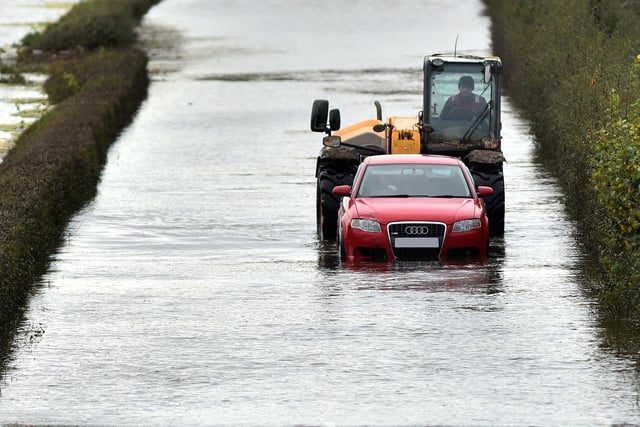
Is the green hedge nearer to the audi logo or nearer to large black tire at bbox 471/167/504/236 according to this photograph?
large black tire at bbox 471/167/504/236

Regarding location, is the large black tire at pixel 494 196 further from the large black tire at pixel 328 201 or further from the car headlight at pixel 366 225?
the car headlight at pixel 366 225

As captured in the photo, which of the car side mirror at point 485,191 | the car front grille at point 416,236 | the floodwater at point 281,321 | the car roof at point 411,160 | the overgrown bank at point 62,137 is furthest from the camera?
the car roof at point 411,160

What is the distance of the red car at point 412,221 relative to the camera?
23406 mm

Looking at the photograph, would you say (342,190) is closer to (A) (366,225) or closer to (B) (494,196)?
(A) (366,225)

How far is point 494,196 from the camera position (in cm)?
2712

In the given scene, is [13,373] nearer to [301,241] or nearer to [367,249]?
[367,249]

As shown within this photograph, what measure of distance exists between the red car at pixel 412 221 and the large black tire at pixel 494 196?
6.57 feet

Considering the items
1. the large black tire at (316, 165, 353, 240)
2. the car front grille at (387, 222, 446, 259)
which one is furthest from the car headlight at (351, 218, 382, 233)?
the large black tire at (316, 165, 353, 240)

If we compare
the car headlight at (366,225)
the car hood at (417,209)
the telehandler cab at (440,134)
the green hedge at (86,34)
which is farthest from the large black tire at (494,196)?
the green hedge at (86,34)

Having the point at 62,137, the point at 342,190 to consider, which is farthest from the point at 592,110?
the point at 62,137

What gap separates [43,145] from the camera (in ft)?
113

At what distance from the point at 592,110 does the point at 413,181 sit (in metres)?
5.65

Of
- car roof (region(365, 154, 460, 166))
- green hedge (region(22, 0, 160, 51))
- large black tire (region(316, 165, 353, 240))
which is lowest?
green hedge (region(22, 0, 160, 51))

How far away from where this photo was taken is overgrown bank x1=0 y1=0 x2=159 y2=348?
22.9 m
